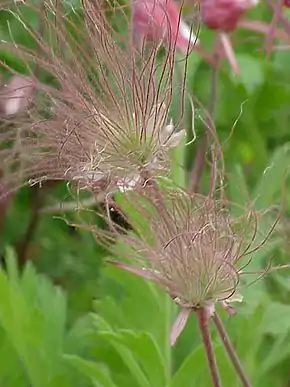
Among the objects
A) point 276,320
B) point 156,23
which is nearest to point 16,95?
point 156,23

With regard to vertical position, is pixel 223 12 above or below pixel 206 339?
above

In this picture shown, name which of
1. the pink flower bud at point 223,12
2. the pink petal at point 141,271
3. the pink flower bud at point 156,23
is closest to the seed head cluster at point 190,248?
the pink petal at point 141,271

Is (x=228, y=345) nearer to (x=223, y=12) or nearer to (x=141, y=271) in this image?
(x=141, y=271)

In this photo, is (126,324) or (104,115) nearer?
(104,115)

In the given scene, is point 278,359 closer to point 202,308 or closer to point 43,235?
point 202,308

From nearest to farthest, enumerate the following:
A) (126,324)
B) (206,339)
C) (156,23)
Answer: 1. (206,339)
2. (156,23)
3. (126,324)

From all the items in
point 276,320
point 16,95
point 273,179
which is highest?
point 16,95
